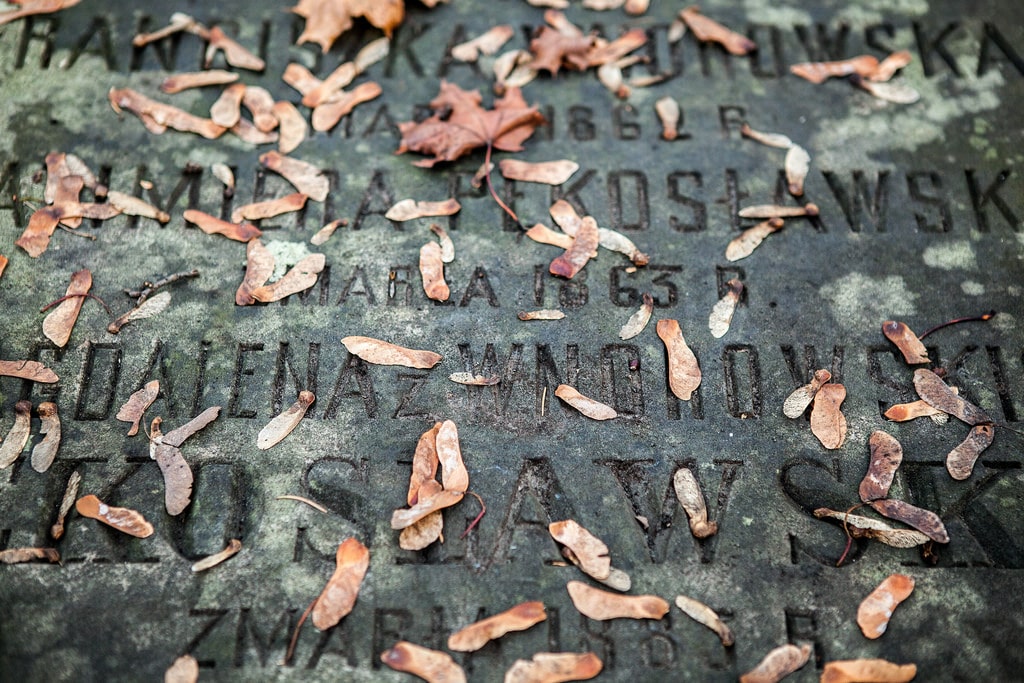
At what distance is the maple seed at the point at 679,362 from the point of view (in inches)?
91.4

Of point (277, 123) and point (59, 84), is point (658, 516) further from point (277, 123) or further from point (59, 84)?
point (59, 84)

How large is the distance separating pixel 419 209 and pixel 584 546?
113 centimetres

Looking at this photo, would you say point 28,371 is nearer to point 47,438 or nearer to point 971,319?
point 47,438

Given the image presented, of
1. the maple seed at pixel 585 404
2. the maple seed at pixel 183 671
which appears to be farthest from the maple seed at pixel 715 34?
the maple seed at pixel 183 671

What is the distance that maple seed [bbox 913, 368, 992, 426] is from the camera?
7.46ft

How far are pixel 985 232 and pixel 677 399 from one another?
112cm

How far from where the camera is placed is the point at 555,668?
191 cm

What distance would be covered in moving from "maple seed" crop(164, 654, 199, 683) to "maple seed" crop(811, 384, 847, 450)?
61.7 inches

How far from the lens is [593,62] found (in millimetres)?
2982

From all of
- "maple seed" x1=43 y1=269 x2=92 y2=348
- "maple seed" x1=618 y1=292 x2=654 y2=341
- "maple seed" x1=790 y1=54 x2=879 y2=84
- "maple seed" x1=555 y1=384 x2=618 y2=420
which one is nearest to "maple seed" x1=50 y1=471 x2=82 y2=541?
"maple seed" x1=43 y1=269 x2=92 y2=348

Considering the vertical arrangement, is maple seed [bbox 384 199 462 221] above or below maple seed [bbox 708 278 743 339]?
above

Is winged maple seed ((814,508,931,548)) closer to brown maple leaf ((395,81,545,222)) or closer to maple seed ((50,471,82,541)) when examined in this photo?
brown maple leaf ((395,81,545,222))

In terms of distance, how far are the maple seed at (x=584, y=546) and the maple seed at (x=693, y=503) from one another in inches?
8.8

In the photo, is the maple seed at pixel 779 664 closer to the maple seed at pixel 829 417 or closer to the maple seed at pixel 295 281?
the maple seed at pixel 829 417
